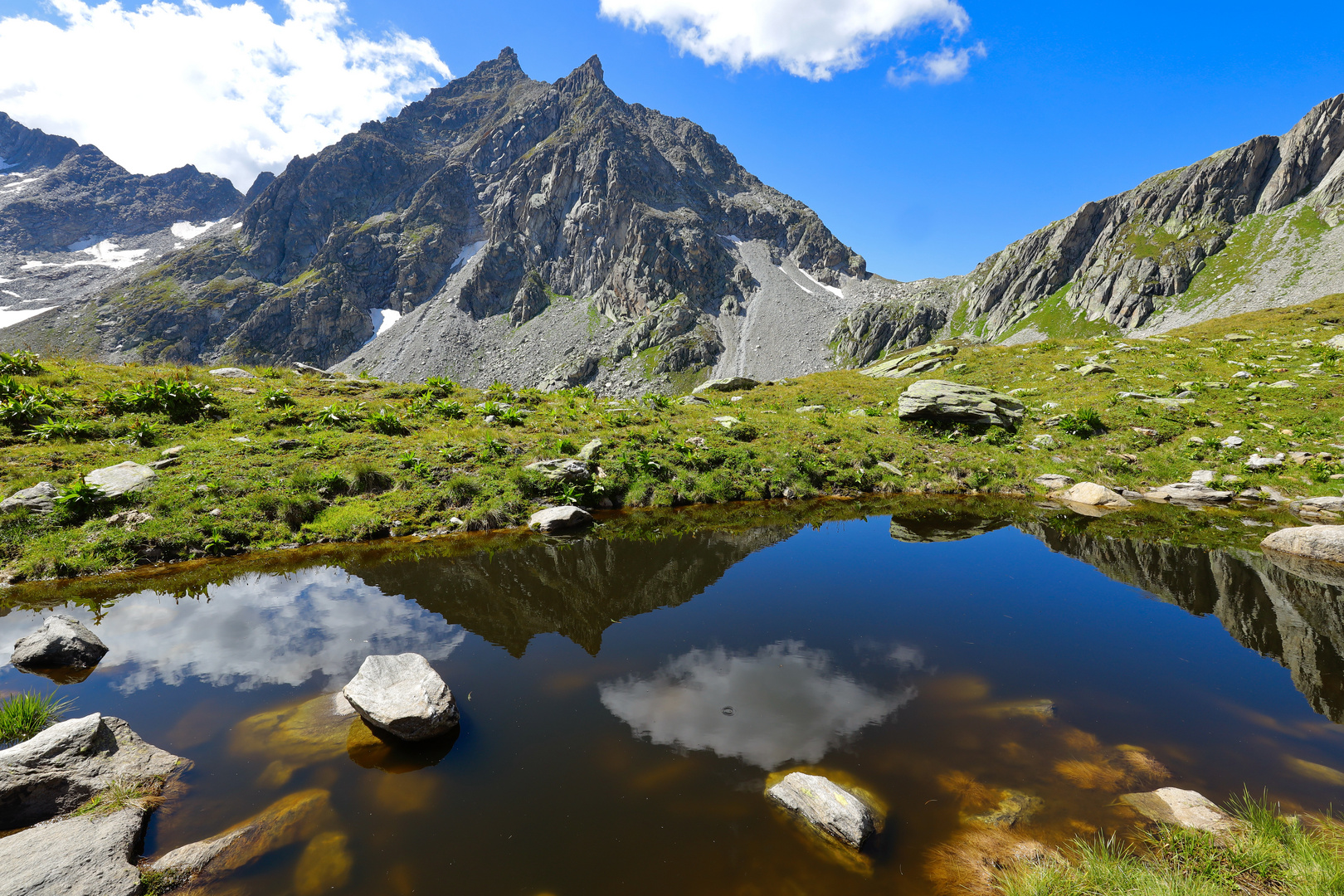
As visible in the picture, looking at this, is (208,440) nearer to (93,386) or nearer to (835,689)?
(93,386)

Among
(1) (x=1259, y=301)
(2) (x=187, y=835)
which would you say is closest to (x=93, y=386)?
(2) (x=187, y=835)

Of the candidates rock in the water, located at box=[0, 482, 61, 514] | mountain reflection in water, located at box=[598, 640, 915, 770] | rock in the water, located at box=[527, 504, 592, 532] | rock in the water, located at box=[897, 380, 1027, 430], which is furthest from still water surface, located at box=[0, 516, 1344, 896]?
rock in the water, located at box=[897, 380, 1027, 430]

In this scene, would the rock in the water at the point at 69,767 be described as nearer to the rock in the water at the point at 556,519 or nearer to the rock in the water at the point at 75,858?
the rock in the water at the point at 75,858

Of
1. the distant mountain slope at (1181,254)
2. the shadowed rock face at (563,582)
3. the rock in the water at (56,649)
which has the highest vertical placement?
the distant mountain slope at (1181,254)

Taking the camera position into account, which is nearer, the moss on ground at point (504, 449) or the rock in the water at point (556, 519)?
the moss on ground at point (504, 449)

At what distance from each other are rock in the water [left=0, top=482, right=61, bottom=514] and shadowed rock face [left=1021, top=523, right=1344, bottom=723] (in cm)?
3073

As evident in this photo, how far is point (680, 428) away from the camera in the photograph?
27.8 meters

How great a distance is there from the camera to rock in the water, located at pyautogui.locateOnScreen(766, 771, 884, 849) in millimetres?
5805

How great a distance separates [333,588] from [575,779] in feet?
33.2

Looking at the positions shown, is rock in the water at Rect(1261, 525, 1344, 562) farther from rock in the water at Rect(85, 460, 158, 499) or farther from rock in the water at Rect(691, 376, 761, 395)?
rock in the water at Rect(85, 460, 158, 499)

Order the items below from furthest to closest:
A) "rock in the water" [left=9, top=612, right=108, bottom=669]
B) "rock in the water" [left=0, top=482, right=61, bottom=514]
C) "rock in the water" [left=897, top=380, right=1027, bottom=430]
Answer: "rock in the water" [left=897, top=380, right=1027, bottom=430]
"rock in the water" [left=0, top=482, right=61, bottom=514]
"rock in the water" [left=9, top=612, right=108, bottom=669]

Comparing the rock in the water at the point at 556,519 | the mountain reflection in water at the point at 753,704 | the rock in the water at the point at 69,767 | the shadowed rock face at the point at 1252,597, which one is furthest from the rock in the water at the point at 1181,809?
the rock in the water at the point at 556,519

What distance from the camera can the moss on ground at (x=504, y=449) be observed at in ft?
53.4

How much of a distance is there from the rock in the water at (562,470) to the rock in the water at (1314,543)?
23395mm
